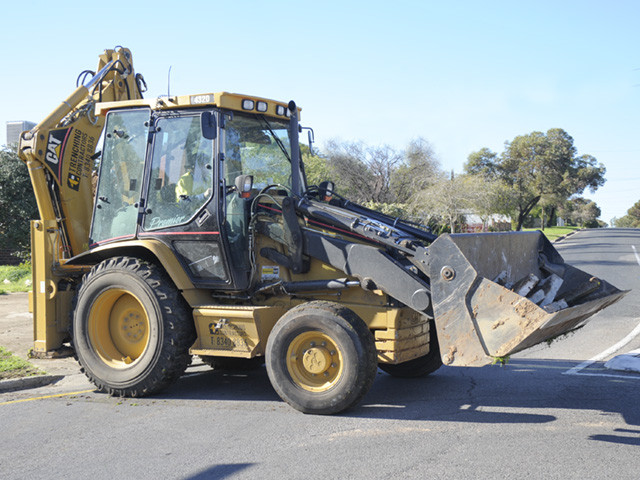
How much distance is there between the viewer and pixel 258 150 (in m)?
7.10

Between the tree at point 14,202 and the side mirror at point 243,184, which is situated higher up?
the tree at point 14,202

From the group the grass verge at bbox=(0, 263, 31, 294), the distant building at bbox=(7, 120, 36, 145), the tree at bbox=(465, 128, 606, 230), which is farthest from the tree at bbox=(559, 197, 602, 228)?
the grass verge at bbox=(0, 263, 31, 294)

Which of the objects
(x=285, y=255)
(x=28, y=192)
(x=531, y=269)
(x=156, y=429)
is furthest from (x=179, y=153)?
(x=28, y=192)

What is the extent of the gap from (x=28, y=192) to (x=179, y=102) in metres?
16.9

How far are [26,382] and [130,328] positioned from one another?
1.53 meters

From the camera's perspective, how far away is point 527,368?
7871 millimetres

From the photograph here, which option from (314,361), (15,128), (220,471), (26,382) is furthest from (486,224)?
(220,471)

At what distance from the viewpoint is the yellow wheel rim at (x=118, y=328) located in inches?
278

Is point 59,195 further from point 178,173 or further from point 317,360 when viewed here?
point 317,360

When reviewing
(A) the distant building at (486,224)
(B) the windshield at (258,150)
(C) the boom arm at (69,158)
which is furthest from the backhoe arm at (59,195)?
(A) the distant building at (486,224)

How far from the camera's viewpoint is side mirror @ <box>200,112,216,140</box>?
631 centimetres

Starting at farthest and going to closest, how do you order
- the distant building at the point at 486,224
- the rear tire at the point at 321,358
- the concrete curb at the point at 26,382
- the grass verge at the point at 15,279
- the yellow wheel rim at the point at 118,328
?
1. the distant building at the point at 486,224
2. the grass verge at the point at 15,279
3. the concrete curb at the point at 26,382
4. the yellow wheel rim at the point at 118,328
5. the rear tire at the point at 321,358

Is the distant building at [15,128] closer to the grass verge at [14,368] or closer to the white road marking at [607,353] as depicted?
the grass verge at [14,368]

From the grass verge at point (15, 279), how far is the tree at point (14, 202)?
1538 mm
